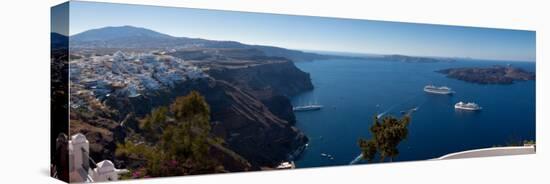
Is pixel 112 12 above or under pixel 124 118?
above

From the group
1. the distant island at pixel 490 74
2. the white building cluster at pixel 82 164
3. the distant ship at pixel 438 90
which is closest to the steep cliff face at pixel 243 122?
the white building cluster at pixel 82 164

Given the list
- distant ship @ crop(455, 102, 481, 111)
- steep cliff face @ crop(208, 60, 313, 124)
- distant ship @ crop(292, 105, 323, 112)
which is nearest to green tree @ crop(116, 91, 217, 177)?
steep cliff face @ crop(208, 60, 313, 124)

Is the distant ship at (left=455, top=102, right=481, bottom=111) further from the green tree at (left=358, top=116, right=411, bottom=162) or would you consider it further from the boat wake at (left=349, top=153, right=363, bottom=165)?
the boat wake at (left=349, top=153, right=363, bottom=165)

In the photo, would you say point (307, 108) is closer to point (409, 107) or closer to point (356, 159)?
point (356, 159)

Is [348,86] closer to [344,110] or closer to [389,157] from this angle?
[344,110]

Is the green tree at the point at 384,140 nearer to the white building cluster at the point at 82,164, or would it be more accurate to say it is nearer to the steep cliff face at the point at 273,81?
the steep cliff face at the point at 273,81

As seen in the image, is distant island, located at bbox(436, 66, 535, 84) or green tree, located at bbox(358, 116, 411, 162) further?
distant island, located at bbox(436, 66, 535, 84)

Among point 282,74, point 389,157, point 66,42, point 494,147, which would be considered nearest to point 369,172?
point 389,157
